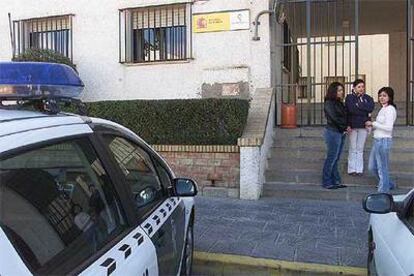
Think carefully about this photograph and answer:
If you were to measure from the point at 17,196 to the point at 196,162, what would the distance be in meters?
6.31

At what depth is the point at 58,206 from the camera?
2168mm

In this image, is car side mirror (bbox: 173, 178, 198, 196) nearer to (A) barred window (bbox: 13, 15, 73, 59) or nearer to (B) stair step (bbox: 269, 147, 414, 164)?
(B) stair step (bbox: 269, 147, 414, 164)

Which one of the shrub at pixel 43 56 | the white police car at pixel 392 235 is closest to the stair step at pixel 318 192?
the white police car at pixel 392 235

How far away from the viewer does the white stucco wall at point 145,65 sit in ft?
32.8

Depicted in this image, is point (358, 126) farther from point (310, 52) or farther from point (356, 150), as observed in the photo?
point (310, 52)

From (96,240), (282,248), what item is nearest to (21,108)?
(96,240)

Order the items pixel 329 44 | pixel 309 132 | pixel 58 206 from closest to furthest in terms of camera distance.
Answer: pixel 58 206 < pixel 309 132 < pixel 329 44

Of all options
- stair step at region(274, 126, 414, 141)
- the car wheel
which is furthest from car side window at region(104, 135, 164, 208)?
stair step at region(274, 126, 414, 141)

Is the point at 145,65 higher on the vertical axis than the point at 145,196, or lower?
higher

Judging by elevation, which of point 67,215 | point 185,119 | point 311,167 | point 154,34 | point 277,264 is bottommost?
point 277,264

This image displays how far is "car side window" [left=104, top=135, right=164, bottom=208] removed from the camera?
2930 mm

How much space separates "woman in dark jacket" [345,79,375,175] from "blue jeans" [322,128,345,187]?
0.26 metres

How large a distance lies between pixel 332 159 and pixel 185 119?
7.90 feet

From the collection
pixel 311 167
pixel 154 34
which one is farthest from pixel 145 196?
pixel 154 34
